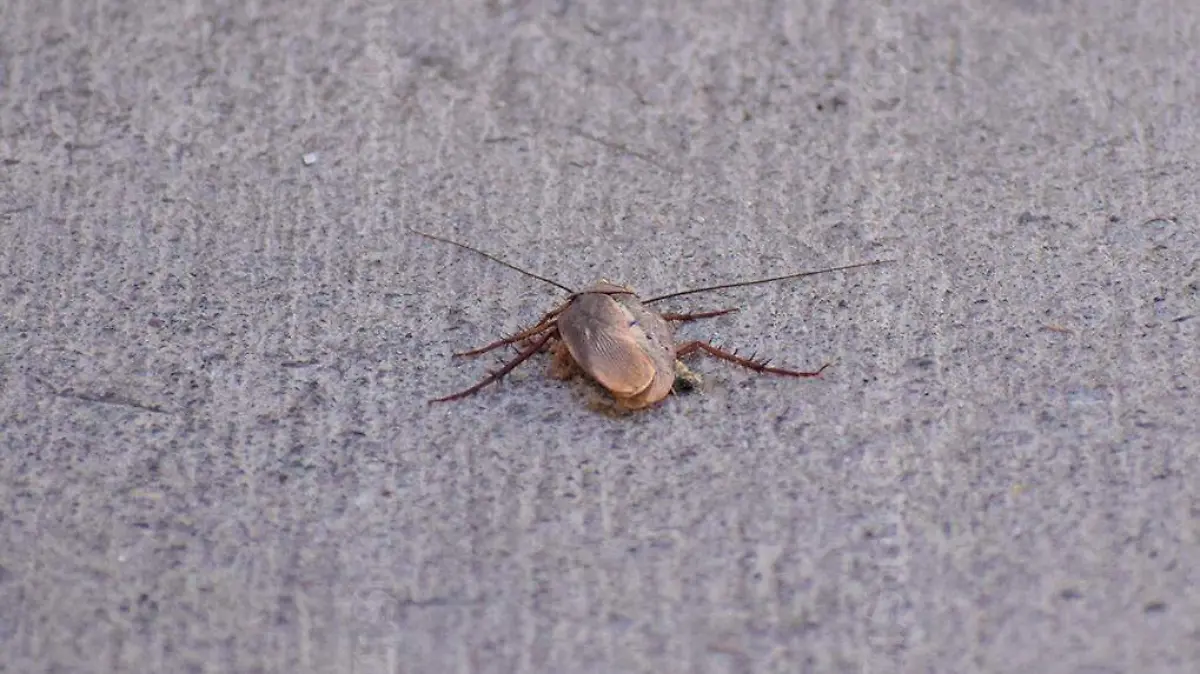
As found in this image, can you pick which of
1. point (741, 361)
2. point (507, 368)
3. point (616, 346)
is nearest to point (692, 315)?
point (741, 361)

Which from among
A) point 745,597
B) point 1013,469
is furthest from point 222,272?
point 1013,469

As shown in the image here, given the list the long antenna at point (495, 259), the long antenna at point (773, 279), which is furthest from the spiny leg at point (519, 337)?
the long antenna at point (773, 279)

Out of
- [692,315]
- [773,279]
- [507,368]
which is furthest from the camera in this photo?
[773,279]

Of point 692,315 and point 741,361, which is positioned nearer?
point 741,361

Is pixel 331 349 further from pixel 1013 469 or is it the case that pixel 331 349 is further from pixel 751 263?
pixel 1013 469

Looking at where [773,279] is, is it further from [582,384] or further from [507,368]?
[507,368]

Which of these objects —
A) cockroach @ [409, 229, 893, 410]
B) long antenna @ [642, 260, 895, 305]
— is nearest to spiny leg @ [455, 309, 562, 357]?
cockroach @ [409, 229, 893, 410]

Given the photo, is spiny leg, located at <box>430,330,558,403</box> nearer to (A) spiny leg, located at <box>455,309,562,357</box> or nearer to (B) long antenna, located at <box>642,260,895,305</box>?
(A) spiny leg, located at <box>455,309,562,357</box>
